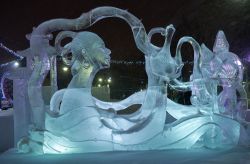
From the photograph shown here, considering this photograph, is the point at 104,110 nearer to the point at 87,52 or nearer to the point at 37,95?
the point at 87,52

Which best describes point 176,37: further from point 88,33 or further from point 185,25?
point 88,33

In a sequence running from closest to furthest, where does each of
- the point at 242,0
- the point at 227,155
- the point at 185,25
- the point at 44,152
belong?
1. the point at 227,155
2. the point at 44,152
3. the point at 242,0
4. the point at 185,25

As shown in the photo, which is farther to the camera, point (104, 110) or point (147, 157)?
point (104, 110)

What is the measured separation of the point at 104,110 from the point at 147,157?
1.39 metres

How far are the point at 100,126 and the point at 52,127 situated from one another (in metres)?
0.93

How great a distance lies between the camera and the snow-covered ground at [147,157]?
7.52 m

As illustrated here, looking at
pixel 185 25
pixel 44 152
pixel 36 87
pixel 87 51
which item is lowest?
pixel 44 152

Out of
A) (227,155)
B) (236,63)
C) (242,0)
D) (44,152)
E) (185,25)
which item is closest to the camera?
(227,155)

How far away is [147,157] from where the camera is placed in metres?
7.91

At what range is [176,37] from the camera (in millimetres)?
26344

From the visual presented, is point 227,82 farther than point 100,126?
Yes

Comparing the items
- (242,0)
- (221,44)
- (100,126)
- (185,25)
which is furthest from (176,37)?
(100,126)

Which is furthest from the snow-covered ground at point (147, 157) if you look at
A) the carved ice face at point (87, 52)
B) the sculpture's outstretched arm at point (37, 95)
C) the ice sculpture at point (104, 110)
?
the carved ice face at point (87, 52)

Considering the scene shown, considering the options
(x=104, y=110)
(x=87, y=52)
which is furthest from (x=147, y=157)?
(x=87, y=52)
